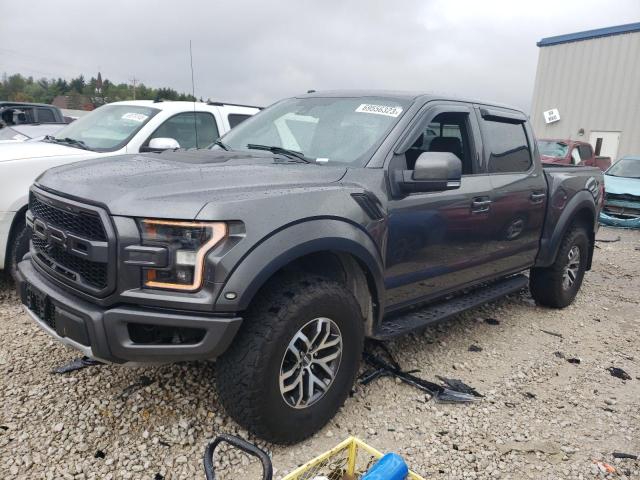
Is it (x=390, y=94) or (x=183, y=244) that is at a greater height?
(x=390, y=94)

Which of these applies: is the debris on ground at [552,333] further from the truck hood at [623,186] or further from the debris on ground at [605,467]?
the truck hood at [623,186]

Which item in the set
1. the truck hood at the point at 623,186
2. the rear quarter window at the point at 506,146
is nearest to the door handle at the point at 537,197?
the rear quarter window at the point at 506,146

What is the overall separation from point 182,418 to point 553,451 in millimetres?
1941

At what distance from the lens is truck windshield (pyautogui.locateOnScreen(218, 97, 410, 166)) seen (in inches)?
119

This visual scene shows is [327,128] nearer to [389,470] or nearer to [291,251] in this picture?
[291,251]

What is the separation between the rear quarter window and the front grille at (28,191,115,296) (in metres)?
2.70

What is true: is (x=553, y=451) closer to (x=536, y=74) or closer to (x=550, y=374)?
(x=550, y=374)

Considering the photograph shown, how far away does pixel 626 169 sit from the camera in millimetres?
11125

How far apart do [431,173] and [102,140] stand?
138 inches

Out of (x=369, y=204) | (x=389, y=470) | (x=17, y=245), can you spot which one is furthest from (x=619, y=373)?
(x=17, y=245)

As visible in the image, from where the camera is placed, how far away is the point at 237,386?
224cm

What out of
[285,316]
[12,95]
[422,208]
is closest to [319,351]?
[285,316]

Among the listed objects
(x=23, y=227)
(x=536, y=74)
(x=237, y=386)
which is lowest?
(x=237, y=386)

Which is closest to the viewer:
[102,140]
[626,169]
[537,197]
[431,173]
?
[431,173]
